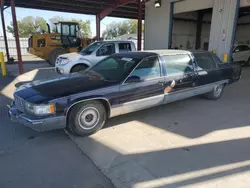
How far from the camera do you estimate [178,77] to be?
14.8ft

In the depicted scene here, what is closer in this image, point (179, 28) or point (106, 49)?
point (106, 49)

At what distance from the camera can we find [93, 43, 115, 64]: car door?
8156 mm

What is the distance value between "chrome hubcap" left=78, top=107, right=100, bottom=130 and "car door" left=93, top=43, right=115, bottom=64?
4.86 m

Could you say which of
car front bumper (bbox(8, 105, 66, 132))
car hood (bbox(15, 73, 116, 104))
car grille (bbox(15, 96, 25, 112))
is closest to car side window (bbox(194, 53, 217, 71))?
car hood (bbox(15, 73, 116, 104))

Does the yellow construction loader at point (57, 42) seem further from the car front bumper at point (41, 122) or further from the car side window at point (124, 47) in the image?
the car front bumper at point (41, 122)

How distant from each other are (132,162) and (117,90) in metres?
1.35

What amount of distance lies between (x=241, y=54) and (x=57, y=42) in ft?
41.4

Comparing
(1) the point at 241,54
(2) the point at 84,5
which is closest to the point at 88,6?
(2) the point at 84,5

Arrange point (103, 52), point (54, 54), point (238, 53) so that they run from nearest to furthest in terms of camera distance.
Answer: point (103, 52), point (238, 53), point (54, 54)

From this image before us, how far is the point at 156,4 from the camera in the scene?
41.5ft

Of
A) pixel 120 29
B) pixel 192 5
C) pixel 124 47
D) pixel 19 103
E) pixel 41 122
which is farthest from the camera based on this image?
pixel 120 29

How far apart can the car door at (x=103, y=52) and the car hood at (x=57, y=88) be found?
421 centimetres

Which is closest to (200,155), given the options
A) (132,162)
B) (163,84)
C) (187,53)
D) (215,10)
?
(132,162)

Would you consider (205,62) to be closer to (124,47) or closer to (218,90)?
(218,90)
